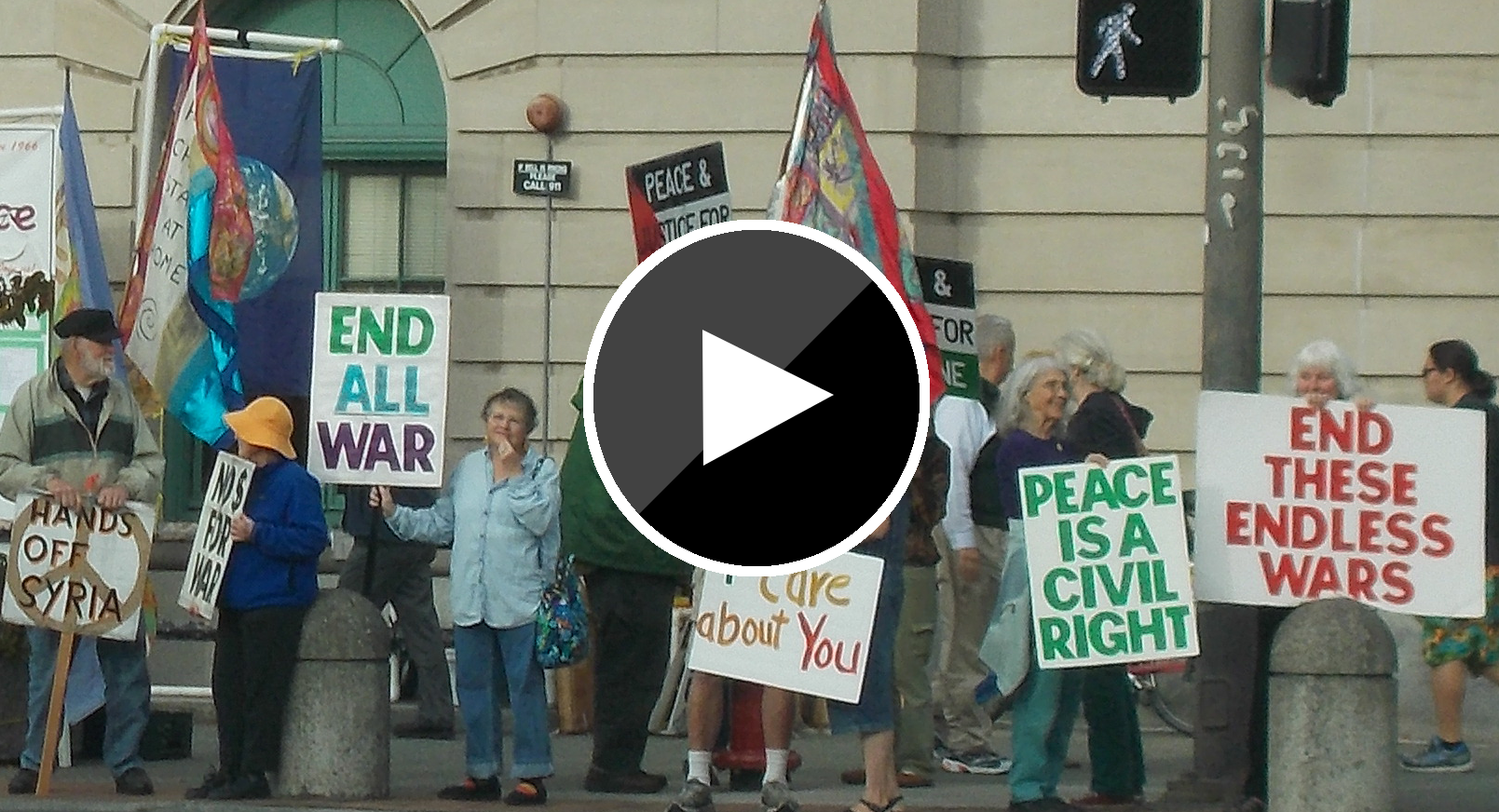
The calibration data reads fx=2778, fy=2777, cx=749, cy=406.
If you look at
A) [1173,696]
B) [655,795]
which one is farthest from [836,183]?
[1173,696]

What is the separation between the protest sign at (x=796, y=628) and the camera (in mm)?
10219

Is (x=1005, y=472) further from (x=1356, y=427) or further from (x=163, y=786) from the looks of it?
(x=163, y=786)

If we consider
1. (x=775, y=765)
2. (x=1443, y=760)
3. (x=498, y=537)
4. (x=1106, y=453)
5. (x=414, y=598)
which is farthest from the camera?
(x=414, y=598)

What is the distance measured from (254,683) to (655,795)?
68.1 inches

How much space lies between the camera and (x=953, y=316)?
41.7 ft

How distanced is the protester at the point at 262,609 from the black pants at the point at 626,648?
3.92ft

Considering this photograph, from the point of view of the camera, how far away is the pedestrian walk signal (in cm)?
1049

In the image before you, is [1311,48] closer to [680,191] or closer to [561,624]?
[680,191]

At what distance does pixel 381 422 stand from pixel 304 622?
0.86 meters

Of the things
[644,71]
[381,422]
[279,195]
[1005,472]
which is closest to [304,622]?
[381,422]

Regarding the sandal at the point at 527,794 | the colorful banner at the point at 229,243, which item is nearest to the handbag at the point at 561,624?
the sandal at the point at 527,794

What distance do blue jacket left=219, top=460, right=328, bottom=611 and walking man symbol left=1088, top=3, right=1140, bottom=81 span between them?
3.48 m

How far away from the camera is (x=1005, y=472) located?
11.1 meters
